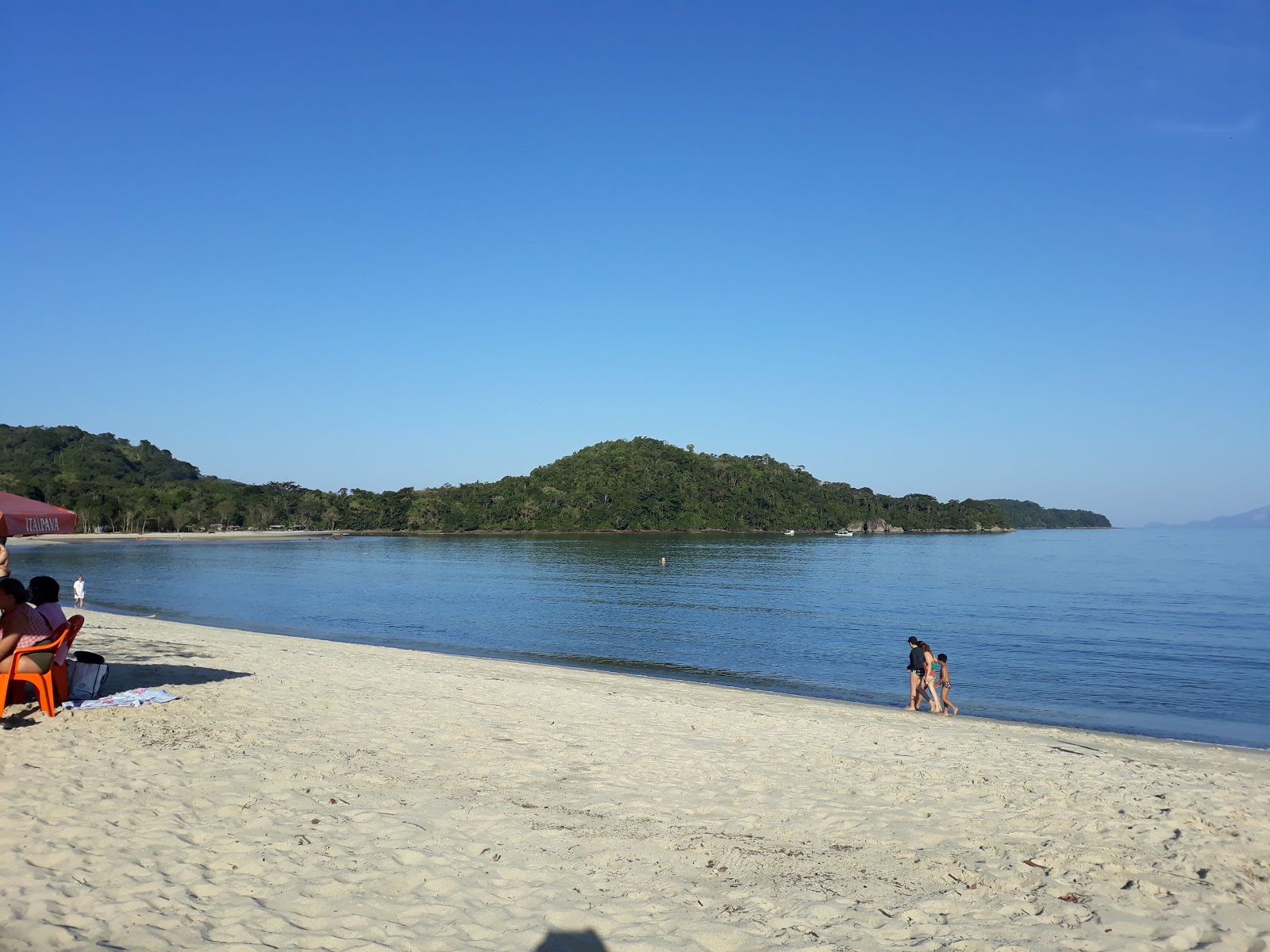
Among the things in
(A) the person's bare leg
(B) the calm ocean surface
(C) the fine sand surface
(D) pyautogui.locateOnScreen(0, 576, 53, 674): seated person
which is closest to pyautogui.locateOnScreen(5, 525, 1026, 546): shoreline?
(B) the calm ocean surface

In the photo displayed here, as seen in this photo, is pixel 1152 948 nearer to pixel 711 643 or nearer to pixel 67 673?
pixel 67 673

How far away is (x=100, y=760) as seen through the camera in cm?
764

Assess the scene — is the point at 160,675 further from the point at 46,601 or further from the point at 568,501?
the point at 568,501

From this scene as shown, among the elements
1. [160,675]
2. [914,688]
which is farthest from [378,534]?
[160,675]

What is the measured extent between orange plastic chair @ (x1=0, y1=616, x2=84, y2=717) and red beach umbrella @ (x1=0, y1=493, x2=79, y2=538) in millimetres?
1200

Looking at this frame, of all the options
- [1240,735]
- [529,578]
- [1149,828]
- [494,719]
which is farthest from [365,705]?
[529,578]

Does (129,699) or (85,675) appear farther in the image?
(85,675)

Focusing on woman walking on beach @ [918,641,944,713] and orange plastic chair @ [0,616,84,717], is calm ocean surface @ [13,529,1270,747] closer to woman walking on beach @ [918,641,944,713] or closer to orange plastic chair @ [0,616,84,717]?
woman walking on beach @ [918,641,944,713]

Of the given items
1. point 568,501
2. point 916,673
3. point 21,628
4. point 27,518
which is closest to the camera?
point 21,628

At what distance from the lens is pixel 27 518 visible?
9.85 m

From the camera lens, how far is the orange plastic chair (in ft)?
28.3

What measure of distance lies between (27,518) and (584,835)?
8.12 meters

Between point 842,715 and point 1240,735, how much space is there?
8589 millimetres

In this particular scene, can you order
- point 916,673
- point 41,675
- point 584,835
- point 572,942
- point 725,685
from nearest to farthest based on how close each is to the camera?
point 572,942
point 584,835
point 41,675
point 916,673
point 725,685
